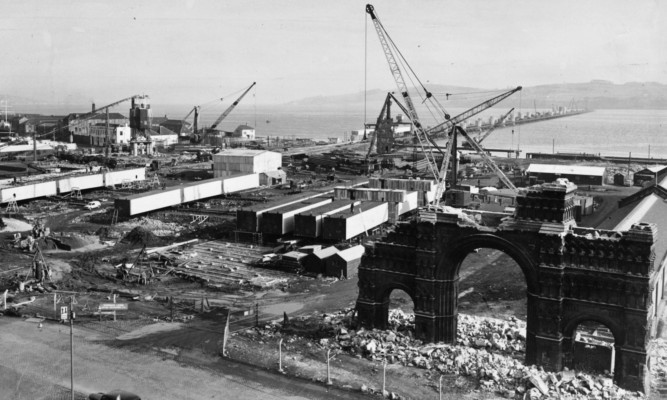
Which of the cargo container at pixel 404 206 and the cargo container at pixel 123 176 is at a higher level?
the cargo container at pixel 123 176

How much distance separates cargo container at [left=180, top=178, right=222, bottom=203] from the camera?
8278 cm

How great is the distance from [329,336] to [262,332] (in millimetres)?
3879

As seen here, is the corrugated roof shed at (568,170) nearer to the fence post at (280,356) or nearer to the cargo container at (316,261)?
the cargo container at (316,261)

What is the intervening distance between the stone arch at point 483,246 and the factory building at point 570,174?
241 feet

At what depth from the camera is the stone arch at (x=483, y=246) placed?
34.7 metres

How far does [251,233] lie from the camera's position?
6419cm

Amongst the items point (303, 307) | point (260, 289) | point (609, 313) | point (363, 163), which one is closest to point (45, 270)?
point (260, 289)

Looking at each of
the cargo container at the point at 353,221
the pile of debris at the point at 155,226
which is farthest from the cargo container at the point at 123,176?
the cargo container at the point at 353,221

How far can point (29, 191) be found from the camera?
8319 cm

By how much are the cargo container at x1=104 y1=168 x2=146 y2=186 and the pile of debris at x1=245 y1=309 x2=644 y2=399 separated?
6135 centimetres

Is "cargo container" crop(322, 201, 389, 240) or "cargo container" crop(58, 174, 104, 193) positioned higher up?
"cargo container" crop(58, 174, 104, 193)

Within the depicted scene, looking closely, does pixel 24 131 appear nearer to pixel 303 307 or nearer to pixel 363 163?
pixel 363 163

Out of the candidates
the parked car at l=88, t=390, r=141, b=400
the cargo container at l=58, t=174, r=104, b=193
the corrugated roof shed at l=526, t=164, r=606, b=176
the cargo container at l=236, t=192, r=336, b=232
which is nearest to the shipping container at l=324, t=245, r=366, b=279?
the cargo container at l=236, t=192, r=336, b=232

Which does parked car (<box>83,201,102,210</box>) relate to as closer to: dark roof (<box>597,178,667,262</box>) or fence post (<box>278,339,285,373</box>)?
fence post (<box>278,339,285,373</box>)
